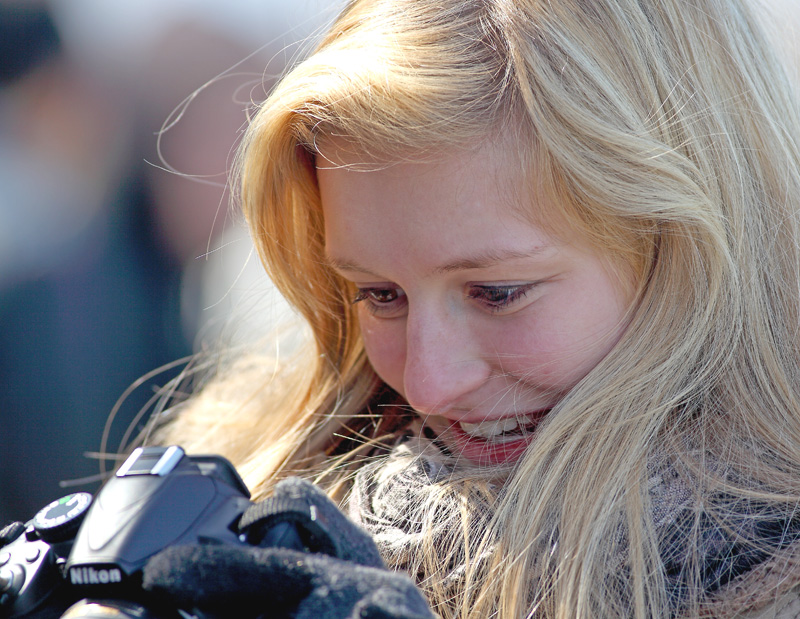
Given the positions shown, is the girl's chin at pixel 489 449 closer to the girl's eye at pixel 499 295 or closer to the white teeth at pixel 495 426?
the white teeth at pixel 495 426

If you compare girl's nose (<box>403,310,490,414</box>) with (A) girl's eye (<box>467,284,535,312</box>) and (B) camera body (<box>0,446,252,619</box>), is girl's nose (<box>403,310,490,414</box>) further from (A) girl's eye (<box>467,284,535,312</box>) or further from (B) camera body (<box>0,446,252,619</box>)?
(B) camera body (<box>0,446,252,619</box>)

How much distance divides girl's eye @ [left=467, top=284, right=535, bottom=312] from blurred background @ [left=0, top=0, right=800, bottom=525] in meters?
1.19

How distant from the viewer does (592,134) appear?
92cm

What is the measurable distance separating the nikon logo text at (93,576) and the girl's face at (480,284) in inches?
18.2

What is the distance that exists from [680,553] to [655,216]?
0.40m

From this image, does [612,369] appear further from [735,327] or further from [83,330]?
[83,330]

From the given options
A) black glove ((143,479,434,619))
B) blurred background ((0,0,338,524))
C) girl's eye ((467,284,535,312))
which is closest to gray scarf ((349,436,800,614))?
girl's eye ((467,284,535,312))

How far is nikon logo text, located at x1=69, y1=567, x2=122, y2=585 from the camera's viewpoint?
656 millimetres

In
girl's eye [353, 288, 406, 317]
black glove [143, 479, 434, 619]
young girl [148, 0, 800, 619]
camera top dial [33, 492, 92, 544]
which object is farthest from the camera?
girl's eye [353, 288, 406, 317]

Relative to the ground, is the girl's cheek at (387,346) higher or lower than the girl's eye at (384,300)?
lower

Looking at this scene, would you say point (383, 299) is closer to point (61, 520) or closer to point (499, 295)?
point (499, 295)

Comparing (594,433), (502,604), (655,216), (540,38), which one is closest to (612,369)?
(594,433)

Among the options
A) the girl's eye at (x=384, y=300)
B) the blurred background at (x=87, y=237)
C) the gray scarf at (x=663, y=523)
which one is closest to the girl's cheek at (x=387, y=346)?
the girl's eye at (x=384, y=300)

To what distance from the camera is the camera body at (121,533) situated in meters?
0.66
